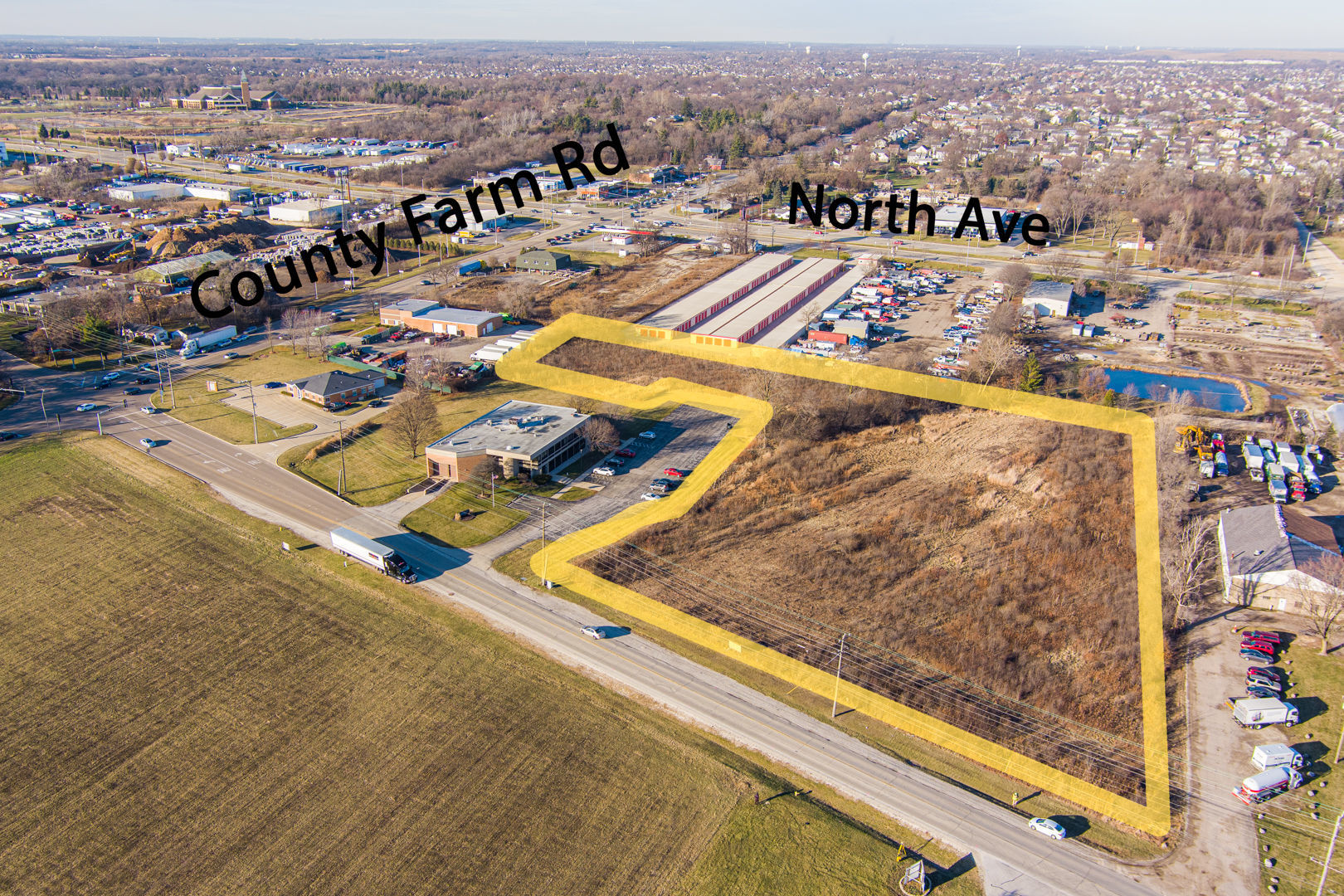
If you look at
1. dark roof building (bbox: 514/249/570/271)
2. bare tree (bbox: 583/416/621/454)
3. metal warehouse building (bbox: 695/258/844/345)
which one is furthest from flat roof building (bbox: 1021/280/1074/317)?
dark roof building (bbox: 514/249/570/271)

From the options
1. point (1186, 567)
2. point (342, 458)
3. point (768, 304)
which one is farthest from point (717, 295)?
point (1186, 567)

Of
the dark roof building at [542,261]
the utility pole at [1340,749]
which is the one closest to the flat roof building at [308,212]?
the dark roof building at [542,261]

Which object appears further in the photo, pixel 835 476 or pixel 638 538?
pixel 835 476

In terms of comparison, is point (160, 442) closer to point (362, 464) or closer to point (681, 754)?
point (362, 464)

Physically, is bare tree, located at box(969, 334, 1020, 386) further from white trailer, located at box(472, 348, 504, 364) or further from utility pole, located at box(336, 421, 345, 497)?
utility pole, located at box(336, 421, 345, 497)

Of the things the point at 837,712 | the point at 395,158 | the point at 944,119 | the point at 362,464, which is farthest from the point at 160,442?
the point at 944,119

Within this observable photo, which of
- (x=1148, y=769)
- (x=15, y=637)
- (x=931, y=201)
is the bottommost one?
(x=1148, y=769)
